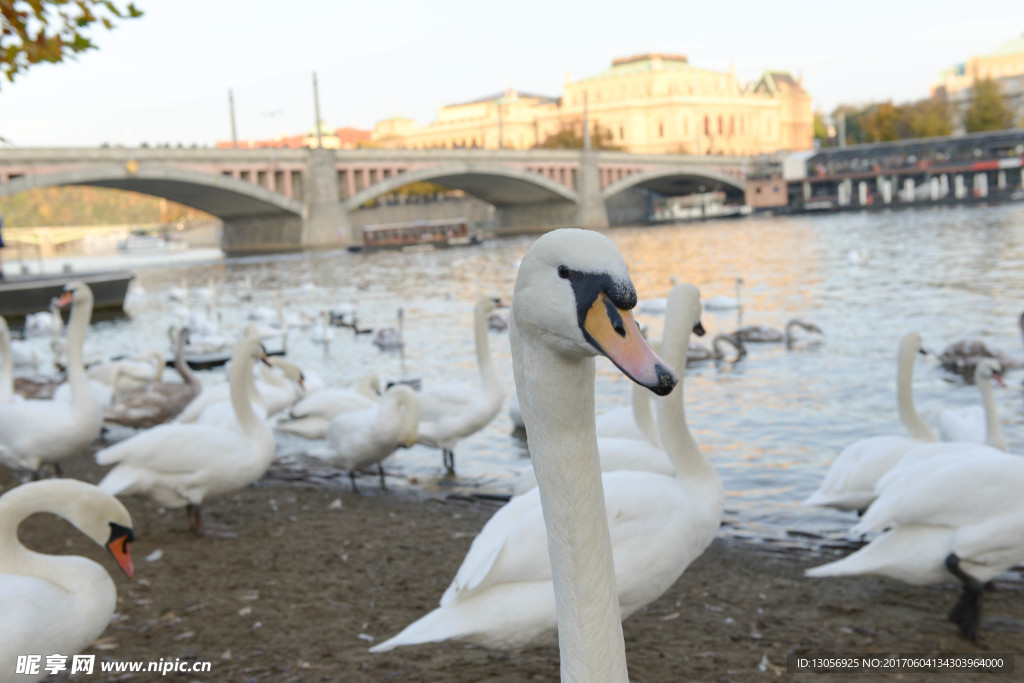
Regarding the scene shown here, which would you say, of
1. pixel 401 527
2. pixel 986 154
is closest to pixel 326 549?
pixel 401 527

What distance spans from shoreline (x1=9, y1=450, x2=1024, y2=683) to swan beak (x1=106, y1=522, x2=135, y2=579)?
1.08 ft

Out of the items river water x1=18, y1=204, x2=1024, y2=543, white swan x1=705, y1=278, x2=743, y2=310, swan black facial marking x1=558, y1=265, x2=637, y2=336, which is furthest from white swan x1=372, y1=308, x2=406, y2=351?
swan black facial marking x1=558, y1=265, x2=637, y2=336

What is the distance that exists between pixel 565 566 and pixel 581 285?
54cm

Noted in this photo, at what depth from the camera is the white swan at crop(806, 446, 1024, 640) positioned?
3570 mm

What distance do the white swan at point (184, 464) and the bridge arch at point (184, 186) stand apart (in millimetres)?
38318

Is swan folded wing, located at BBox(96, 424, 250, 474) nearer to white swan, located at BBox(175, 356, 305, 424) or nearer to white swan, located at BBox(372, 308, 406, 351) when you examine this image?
white swan, located at BBox(175, 356, 305, 424)

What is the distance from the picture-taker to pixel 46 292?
23828mm

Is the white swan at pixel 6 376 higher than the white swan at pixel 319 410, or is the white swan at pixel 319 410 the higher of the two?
the white swan at pixel 6 376

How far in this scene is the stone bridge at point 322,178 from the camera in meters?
40.9

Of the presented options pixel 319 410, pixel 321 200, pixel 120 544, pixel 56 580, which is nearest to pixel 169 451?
pixel 120 544

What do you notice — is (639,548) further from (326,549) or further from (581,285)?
(326,549)

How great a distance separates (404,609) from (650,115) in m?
108

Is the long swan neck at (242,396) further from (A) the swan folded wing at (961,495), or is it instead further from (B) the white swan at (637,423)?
(A) the swan folded wing at (961,495)

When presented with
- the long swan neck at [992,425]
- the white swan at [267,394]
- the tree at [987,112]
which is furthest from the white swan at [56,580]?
the tree at [987,112]
